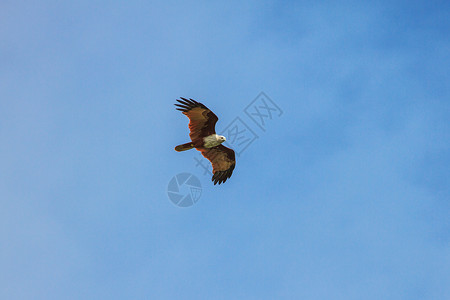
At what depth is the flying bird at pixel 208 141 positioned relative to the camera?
2289 centimetres

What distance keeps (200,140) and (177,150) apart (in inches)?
54.5

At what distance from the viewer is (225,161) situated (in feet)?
83.3

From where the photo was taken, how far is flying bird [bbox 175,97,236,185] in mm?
22891

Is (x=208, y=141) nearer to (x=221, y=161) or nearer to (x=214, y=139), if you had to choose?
(x=214, y=139)

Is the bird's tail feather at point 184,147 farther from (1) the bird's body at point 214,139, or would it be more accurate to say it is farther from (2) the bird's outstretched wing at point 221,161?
(2) the bird's outstretched wing at point 221,161

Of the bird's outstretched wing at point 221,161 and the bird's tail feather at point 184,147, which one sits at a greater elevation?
the bird's outstretched wing at point 221,161

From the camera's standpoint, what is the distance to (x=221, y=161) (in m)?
25.3

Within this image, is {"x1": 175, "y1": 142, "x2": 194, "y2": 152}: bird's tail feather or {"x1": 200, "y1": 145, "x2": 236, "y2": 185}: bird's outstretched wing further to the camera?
{"x1": 200, "y1": 145, "x2": 236, "y2": 185}: bird's outstretched wing

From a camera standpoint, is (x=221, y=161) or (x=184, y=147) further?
(x=221, y=161)

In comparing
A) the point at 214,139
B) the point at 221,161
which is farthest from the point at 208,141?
the point at 221,161

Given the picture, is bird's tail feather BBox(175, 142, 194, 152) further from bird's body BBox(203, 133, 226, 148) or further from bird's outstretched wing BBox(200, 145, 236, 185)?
bird's outstretched wing BBox(200, 145, 236, 185)

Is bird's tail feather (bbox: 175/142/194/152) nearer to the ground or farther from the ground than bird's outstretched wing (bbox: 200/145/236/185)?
nearer to the ground

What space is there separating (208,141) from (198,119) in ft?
4.52

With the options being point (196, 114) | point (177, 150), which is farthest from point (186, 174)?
point (196, 114)
